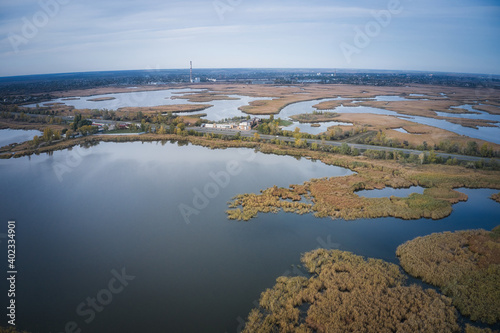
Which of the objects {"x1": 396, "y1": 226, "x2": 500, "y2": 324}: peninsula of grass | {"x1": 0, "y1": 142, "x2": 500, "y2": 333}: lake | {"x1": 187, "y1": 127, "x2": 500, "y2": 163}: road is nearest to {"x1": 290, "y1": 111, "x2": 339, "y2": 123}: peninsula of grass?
{"x1": 187, "y1": 127, "x2": 500, "y2": 163}: road

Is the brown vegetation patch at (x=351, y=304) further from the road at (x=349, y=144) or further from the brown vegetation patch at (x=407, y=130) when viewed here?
the brown vegetation patch at (x=407, y=130)

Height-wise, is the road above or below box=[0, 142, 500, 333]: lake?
above

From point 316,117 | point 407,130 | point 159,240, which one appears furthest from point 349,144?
point 159,240

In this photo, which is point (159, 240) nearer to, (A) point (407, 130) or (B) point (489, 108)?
(A) point (407, 130)

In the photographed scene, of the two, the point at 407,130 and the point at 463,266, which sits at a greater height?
the point at 407,130

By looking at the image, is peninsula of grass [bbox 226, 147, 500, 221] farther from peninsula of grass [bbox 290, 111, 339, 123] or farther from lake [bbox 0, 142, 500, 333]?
peninsula of grass [bbox 290, 111, 339, 123]

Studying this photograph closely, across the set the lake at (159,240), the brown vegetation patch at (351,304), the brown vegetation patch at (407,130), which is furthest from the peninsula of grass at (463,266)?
the brown vegetation patch at (407,130)
